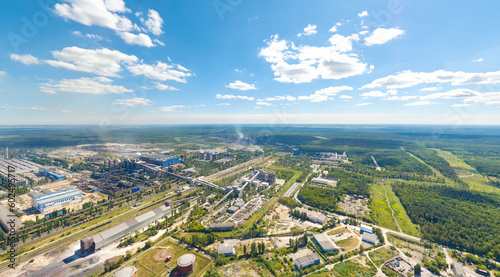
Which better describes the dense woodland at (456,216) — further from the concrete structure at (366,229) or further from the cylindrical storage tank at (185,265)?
the cylindrical storage tank at (185,265)

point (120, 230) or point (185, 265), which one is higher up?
point (120, 230)

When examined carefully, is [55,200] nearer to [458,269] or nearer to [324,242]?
[324,242]

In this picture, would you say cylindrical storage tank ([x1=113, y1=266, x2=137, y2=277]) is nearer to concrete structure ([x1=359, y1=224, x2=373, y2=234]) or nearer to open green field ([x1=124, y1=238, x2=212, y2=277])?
open green field ([x1=124, y1=238, x2=212, y2=277])

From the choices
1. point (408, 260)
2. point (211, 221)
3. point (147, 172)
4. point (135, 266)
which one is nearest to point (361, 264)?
point (408, 260)

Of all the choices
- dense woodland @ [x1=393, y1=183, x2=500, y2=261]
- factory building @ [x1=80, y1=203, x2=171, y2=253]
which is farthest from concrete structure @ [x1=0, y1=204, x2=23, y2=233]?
dense woodland @ [x1=393, y1=183, x2=500, y2=261]

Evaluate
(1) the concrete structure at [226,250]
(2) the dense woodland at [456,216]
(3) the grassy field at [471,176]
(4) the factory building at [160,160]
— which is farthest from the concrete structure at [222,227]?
(3) the grassy field at [471,176]

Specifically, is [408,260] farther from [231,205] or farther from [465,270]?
[231,205]

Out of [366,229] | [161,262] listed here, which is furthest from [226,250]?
[366,229]

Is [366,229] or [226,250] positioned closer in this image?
[226,250]
